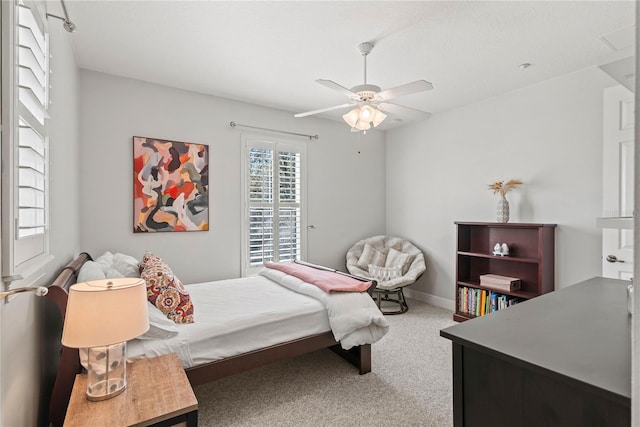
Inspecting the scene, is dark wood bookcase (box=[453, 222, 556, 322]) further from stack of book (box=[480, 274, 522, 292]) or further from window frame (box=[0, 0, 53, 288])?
window frame (box=[0, 0, 53, 288])

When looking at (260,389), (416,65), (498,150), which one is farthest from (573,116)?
(260,389)

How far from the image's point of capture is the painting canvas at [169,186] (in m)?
3.32

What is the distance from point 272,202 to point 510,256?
9.24 feet

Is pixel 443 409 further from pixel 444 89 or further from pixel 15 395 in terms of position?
pixel 444 89

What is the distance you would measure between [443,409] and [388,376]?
0.50 metres

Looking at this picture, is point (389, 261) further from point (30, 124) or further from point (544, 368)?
point (30, 124)

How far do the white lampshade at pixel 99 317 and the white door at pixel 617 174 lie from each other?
334 centimetres

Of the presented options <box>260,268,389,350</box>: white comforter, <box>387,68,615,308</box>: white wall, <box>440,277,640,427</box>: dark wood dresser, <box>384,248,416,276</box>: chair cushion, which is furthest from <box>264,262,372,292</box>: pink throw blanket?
<box>387,68,615,308</box>: white wall

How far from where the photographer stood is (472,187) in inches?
160

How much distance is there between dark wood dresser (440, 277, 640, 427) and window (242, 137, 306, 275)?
10.3 feet

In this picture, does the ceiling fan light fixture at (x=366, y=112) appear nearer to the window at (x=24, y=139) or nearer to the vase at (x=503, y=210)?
the window at (x=24, y=139)

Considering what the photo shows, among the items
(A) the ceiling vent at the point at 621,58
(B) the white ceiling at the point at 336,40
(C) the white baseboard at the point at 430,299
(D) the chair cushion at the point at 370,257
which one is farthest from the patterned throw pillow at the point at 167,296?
(C) the white baseboard at the point at 430,299

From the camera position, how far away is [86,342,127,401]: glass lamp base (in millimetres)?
1380

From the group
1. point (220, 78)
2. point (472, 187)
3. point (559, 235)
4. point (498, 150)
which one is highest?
point (220, 78)
